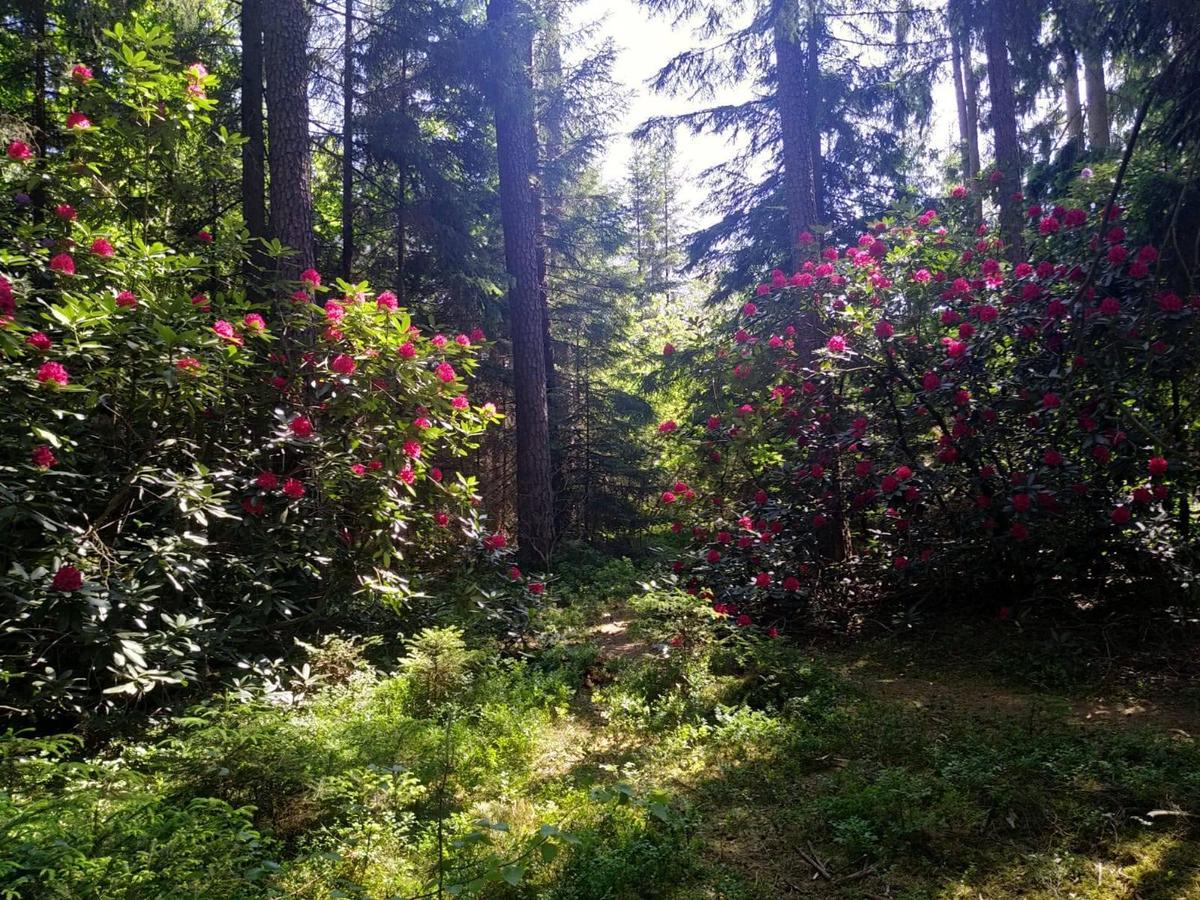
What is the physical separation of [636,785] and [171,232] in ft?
18.0

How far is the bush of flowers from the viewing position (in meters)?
3.49

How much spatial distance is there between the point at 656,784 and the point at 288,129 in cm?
633

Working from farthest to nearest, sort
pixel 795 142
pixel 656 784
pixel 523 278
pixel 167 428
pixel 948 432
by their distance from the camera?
1. pixel 523 278
2. pixel 795 142
3. pixel 948 432
4. pixel 167 428
5. pixel 656 784

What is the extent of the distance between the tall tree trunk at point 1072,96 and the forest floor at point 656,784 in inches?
330

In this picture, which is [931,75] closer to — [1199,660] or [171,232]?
[1199,660]

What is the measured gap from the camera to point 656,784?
11.2 feet

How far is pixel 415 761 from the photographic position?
11.2 feet

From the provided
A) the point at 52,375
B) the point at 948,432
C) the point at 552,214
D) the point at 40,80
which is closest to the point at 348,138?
the point at 40,80

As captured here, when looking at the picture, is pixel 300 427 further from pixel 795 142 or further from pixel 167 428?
pixel 795 142

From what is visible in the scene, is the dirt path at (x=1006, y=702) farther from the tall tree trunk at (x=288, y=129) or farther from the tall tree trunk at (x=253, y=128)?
the tall tree trunk at (x=253, y=128)

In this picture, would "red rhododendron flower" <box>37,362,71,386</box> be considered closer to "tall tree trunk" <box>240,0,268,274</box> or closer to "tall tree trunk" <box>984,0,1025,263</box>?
"tall tree trunk" <box>240,0,268,274</box>

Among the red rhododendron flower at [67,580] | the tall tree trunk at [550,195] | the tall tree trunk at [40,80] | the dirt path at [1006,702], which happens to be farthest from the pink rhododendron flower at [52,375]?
the tall tree trunk at [550,195]

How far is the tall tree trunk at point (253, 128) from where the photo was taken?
6492 mm

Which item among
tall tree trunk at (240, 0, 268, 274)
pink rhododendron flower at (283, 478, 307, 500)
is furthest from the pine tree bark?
pink rhododendron flower at (283, 478, 307, 500)
